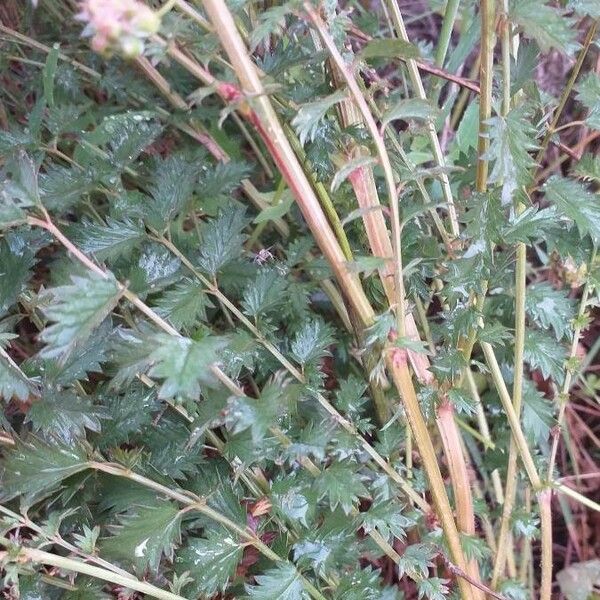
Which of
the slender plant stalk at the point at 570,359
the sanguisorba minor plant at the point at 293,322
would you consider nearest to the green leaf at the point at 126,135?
the sanguisorba minor plant at the point at 293,322

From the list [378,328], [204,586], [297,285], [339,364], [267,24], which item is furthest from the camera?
[339,364]

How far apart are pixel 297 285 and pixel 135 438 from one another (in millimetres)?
283

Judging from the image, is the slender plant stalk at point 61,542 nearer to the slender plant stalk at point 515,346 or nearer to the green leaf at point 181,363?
the green leaf at point 181,363

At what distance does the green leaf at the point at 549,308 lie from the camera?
772mm

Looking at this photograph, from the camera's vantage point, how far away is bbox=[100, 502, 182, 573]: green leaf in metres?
0.67

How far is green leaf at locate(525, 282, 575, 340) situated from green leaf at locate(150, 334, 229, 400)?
1.41ft

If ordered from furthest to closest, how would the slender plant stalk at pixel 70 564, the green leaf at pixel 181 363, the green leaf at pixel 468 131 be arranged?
the green leaf at pixel 468 131 < the slender plant stalk at pixel 70 564 < the green leaf at pixel 181 363

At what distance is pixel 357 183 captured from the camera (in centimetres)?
62

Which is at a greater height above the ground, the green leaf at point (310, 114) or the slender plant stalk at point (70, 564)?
the green leaf at point (310, 114)

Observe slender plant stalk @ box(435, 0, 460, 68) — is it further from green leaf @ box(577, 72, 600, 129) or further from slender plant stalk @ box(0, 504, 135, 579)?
slender plant stalk @ box(0, 504, 135, 579)

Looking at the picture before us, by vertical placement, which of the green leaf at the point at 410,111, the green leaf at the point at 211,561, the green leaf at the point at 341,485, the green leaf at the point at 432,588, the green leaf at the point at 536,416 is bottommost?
the green leaf at the point at 432,588

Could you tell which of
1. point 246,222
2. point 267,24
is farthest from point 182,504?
point 267,24

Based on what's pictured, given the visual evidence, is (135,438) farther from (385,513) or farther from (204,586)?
(385,513)

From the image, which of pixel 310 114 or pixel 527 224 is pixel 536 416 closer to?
pixel 527 224
